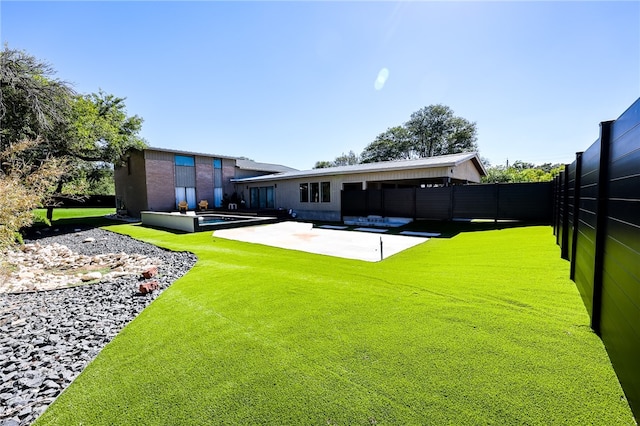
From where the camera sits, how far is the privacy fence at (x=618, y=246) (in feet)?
5.66

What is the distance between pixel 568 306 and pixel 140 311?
18.8 ft

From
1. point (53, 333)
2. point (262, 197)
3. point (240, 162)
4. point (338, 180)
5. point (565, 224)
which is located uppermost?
point (240, 162)

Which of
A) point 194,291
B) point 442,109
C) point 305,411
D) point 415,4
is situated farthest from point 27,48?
point 442,109

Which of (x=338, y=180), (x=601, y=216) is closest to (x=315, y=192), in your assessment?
(x=338, y=180)

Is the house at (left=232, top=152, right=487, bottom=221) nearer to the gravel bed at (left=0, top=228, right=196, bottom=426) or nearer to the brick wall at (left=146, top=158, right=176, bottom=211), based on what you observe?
the brick wall at (left=146, top=158, right=176, bottom=211)

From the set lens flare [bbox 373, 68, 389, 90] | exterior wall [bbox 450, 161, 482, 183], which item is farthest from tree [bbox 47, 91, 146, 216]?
exterior wall [bbox 450, 161, 482, 183]

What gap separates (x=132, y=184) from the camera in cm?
2078

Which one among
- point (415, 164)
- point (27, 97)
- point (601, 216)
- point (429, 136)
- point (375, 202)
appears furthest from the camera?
point (429, 136)

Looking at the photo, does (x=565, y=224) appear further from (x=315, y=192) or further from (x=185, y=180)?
(x=185, y=180)

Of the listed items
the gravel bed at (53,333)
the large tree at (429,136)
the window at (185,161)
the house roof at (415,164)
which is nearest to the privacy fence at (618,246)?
the gravel bed at (53,333)

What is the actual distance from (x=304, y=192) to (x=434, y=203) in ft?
27.5

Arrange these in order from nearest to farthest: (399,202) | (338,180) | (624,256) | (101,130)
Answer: (624,256) → (399,202) → (101,130) → (338,180)

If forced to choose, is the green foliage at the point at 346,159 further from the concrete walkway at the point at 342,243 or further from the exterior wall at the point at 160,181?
the concrete walkway at the point at 342,243

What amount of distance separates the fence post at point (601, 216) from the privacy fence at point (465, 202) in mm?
9215
